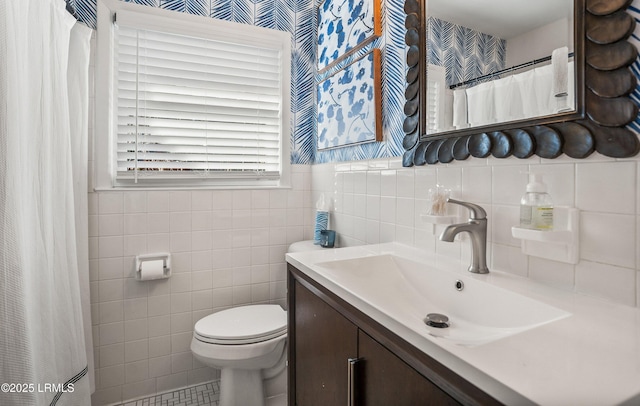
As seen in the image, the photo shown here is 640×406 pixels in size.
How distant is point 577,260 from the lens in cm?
82

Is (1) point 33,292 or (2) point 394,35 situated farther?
(2) point 394,35

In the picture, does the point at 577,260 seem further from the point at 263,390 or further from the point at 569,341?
the point at 263,390

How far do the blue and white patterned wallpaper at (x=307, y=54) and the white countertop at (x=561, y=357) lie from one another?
0.88m

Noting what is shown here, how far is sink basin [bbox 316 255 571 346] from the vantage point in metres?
0.77

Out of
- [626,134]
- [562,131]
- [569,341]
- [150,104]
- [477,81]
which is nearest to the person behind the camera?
[569,341]

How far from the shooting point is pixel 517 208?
965 mm

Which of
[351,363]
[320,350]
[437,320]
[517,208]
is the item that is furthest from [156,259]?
[517,208]

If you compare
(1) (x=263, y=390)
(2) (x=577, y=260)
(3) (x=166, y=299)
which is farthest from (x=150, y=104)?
(2) (x=577, y=260)

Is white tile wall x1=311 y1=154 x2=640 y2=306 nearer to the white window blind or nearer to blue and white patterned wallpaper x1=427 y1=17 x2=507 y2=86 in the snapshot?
blue and white patterned wallpaper x1=427 y1=17 x2=507 y2=86

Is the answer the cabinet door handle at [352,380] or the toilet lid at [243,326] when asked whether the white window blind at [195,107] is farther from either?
the cabinet door handle at [352,380]

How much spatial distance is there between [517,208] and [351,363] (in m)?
0.62

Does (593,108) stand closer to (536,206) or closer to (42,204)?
(536,206)

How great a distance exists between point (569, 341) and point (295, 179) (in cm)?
173

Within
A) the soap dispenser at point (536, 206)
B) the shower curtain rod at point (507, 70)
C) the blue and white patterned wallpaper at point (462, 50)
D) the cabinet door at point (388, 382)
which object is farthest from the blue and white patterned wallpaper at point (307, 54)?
the cabinet door at point (388, 382)
